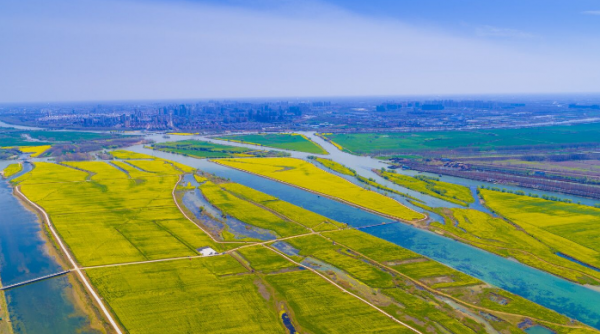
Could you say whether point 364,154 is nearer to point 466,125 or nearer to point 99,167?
point 99,167

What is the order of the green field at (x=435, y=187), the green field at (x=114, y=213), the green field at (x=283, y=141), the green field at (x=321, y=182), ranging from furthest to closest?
the green field at (x=283, y=141)
the green field at (x=435, y=187)
the green field at (x=321, y=182)
the green field at (x=114, y=213)

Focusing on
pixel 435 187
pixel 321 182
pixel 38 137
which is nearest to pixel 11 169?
pixel 38 137

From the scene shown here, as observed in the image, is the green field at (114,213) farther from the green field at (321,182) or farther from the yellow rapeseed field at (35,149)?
the yellow rapeseed field at (35,149)

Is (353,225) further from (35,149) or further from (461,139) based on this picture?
(35,149)

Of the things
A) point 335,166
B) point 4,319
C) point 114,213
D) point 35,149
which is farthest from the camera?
point 35,149

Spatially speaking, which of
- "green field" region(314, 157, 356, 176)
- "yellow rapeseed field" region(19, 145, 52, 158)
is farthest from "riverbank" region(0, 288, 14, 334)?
"yellow rapeseed field" region(19, 145, 52, 158)

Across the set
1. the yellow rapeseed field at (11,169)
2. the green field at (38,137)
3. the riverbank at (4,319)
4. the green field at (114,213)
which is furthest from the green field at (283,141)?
the riverbank at (4,319)

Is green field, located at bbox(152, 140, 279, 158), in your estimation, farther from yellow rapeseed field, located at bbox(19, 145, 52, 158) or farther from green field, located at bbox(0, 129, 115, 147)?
green field, located at bbox(0, 129, 115, 147)
